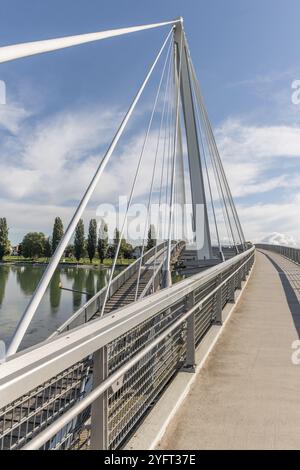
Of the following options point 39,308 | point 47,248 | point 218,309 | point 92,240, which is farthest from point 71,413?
A: point 47,248

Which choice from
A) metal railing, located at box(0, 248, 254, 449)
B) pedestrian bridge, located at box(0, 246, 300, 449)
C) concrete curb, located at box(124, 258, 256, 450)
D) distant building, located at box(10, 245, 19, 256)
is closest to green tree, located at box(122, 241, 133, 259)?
distant building, located at box(10, 245, 19, 256)

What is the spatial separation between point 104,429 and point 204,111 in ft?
55.3

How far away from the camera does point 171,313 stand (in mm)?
3451

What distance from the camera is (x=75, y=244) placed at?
106m

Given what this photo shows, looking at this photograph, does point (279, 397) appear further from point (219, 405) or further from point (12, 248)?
point (12, 248)

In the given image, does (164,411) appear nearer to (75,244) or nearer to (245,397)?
(245,397)

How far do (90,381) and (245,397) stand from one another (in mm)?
1422

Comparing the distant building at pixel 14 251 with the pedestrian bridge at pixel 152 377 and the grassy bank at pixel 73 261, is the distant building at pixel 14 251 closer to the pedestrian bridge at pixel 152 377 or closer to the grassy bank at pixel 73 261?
the grassy bank at pixel 73 261

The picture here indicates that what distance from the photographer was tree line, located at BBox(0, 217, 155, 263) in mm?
99375

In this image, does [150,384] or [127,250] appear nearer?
[150,384]

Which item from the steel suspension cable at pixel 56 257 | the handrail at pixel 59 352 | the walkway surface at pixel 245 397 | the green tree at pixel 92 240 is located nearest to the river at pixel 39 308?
the steel suspension cable at pixel 56 257

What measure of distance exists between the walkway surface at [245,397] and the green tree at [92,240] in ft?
311

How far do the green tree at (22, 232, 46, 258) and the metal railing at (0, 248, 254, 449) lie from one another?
111 m

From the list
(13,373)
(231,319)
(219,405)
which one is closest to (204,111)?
(231,319)
